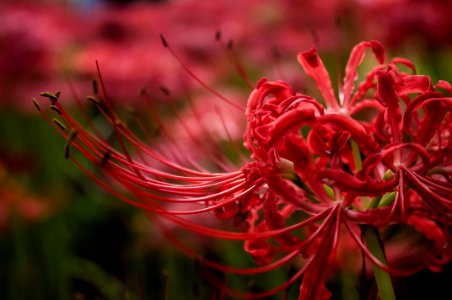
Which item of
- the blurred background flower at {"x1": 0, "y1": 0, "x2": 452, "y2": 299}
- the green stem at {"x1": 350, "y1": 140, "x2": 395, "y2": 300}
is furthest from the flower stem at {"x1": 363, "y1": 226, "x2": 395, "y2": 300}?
the blurred background flower at {"x1": 0, "y1": 0, "x2": 452, "y2": 299}

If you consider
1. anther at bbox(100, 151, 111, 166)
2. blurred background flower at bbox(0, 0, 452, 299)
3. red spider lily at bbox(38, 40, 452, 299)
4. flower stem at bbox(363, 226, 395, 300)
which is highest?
blurred background flower at bbox(0, 0, 452, 299)

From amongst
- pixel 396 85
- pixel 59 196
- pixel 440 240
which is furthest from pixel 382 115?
pixel 59 196

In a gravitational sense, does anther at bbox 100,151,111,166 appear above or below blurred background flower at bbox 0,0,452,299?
below

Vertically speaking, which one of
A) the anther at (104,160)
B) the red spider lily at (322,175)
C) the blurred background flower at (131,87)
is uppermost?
the blurred background flower at (131,87)

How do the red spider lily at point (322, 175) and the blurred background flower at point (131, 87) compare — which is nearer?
the red spider lily at point (322, 175)

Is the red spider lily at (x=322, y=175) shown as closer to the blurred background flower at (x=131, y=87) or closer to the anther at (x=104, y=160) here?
the anther at (x=104, y=160)

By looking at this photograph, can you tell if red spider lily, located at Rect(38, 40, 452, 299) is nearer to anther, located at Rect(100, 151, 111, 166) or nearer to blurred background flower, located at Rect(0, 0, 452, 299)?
anther, located at Rect(100, 151, 111, 166)

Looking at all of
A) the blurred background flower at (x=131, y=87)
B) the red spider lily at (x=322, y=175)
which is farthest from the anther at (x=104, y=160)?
the blurred background flower at (x=131, y=87)
